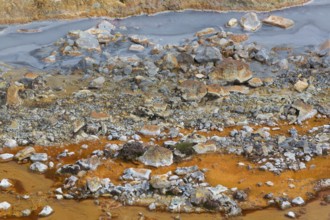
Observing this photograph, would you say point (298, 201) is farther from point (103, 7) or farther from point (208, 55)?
point (103, 7)

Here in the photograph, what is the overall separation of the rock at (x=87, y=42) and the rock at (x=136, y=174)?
19.1 ft

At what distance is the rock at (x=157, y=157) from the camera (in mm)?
10305

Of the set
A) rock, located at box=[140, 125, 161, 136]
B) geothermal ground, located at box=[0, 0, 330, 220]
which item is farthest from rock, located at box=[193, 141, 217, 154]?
rock, located at box=[140, 125, 161, 136]

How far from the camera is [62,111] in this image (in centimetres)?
1189

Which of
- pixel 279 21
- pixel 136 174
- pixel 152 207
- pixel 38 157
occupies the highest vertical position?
pixel 279 21

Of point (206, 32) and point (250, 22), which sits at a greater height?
point (250, 22)

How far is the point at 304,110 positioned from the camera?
1203 cm

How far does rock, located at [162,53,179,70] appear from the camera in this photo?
13836 millimetres

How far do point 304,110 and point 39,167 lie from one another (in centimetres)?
612

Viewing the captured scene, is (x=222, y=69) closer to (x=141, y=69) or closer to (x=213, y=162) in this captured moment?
(x=141, y=69)

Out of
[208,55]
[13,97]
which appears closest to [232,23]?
[208,55]

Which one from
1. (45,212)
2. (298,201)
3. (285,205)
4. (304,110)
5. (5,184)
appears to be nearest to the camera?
(45,212)

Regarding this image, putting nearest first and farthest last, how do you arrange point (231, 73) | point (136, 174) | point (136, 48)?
point (136, 174)
point (231, 73)
point (136, 48)

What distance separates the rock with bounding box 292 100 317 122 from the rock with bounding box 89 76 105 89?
4757mm
